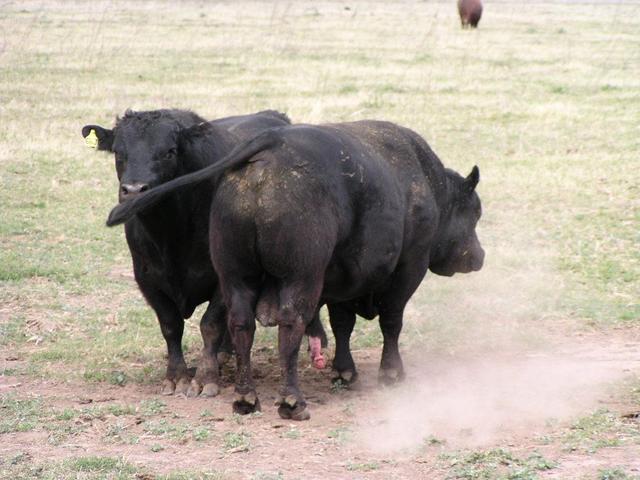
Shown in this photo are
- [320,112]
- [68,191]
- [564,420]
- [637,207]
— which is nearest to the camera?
[564,420]

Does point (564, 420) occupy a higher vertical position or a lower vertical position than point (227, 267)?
lower

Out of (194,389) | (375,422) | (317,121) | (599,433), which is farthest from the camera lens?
(317,121)

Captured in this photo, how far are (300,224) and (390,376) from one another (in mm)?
1783

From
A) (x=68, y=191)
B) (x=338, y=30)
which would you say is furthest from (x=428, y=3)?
Answer: (x=68, y=191)

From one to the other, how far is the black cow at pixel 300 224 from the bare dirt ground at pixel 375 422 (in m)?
0.33

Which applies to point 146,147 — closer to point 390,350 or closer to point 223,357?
point 223,357

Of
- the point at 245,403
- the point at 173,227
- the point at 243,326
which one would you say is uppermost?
the point at 173,227

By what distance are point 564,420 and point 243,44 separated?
2610cm

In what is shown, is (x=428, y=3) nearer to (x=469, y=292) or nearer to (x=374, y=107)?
(x=374, y=107)

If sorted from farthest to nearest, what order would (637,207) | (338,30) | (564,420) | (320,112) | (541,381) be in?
(338,30) < (320,112) < (637,207) < (541,381) < (564,420)

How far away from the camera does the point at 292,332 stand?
6.61 m

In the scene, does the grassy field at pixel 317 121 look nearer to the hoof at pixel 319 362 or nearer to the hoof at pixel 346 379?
the hoof at pixel 346 379

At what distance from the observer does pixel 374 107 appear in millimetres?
19625

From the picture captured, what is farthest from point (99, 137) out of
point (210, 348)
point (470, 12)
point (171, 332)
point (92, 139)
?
point (470, 12)
